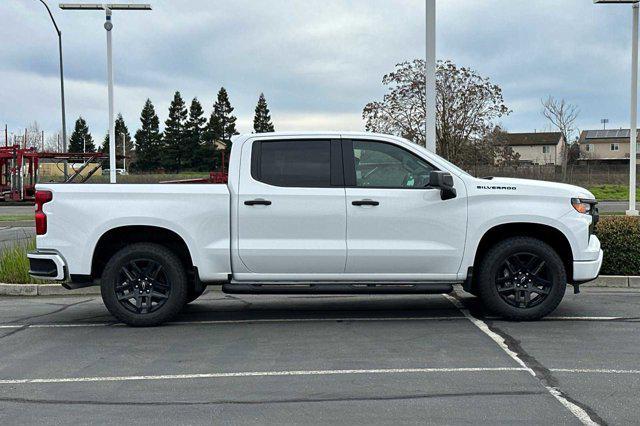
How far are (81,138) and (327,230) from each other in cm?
10287

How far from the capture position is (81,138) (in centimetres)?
10225

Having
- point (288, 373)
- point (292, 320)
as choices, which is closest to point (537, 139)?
point (292, 320)

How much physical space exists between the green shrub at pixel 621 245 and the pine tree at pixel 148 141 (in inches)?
3164

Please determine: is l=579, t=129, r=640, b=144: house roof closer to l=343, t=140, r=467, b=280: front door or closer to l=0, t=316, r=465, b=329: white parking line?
l=0, t=316, r=465, b=329: white parking line

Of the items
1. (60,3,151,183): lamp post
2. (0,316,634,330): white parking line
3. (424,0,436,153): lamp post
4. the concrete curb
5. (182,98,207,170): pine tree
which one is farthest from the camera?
(182,98,207,170): pine tree

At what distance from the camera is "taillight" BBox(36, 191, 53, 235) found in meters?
6.96

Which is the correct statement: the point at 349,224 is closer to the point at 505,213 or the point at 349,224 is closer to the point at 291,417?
the point at 505,213

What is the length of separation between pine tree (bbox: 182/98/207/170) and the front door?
245 ft

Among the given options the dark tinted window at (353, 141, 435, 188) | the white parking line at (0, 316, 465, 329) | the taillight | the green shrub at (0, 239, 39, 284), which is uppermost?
the dark tinted window at (353, 141, 435, 188)

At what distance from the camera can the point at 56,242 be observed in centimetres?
697

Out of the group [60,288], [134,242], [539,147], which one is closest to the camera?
[134,242]

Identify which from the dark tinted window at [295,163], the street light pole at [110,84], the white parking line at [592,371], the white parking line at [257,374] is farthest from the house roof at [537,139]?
the white parking line at [257,374]

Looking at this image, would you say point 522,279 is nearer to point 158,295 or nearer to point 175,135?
point 158,295

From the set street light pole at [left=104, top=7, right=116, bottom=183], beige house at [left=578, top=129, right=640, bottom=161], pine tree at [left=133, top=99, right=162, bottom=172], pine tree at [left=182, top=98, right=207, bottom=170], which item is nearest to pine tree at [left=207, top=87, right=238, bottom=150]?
pine tree at [left=182, top=98, right=207, bottom=170]
